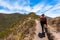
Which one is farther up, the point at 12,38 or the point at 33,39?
the point at 33,39

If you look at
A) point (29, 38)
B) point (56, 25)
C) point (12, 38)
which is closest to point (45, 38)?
point (29, 38)

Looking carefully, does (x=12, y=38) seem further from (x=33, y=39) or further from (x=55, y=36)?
(x=55, y=36)

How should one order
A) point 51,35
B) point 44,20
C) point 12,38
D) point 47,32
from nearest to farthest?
point 44,20 → point 51,35 → point 47,32 → point 12,38

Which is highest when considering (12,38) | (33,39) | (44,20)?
(44,20)

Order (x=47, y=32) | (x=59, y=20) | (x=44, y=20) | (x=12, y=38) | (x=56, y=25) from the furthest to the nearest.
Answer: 1. (x=12, y=38)
2. (x=59, y=20)
3. (x=56, y=25)
4. (x=47, y=32)
5. (x=44, y=20)

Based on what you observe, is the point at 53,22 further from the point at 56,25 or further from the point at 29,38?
the point at 29,38

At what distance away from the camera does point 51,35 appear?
35.1m

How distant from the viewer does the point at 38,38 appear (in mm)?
33094

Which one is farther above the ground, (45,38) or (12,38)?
(45,38)

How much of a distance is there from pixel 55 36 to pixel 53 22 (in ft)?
53.7

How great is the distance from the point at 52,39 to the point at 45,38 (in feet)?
4.00

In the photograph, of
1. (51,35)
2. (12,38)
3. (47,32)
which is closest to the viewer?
(51,35)

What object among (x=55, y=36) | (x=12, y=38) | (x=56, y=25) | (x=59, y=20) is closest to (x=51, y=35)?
(x=55, y=36)

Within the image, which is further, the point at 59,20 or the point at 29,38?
the point at 59,20
